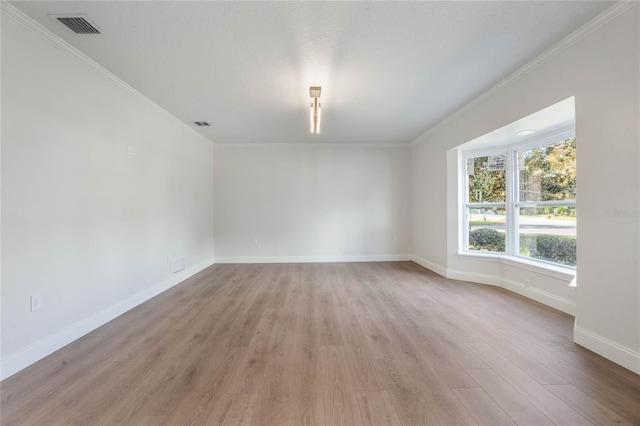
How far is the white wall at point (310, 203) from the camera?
5285 millimetres

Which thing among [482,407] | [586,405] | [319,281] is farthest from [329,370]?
[319,281]

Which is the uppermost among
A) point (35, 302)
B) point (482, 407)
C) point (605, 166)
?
point (605, 166)

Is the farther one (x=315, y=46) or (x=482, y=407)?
(x=315, y=46)

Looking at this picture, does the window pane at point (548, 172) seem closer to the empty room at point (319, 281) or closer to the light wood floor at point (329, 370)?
the empty room at point (319, 281)

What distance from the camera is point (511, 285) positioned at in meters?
3.31

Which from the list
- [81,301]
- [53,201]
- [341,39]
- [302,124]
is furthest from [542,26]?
[81,301]

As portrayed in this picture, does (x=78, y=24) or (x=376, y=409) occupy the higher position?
(x=78, y=24)

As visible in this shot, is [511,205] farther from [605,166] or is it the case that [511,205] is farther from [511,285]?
[605,166]

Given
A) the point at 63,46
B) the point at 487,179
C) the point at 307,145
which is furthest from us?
the point at 307,145

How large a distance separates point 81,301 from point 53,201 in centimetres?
99

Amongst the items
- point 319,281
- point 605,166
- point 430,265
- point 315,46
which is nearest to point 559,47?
point 605,166

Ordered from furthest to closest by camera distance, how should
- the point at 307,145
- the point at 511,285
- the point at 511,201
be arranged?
the point at 307,145 < the point at 511,201 < the point at 511,285

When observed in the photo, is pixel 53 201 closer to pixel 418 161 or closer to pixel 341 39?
pixel 341 39

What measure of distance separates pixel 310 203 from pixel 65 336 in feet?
13.4
